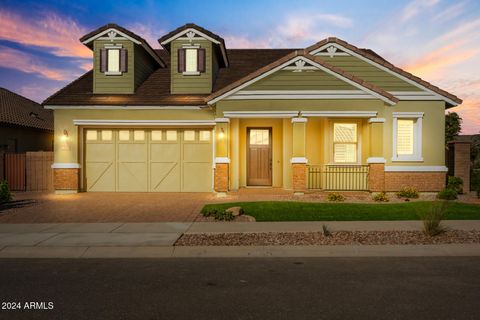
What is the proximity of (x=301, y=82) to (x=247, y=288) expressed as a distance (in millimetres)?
10741

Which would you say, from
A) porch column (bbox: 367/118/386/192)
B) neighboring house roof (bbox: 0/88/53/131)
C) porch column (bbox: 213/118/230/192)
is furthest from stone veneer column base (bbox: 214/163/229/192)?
neighboring house roof (bbox: 0/88/53/131)

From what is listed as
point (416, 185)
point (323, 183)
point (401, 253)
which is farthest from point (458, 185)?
point (401, 253)

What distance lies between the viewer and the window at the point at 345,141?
16234mm

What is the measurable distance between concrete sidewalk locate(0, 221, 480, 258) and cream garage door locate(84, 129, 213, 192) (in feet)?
22.8

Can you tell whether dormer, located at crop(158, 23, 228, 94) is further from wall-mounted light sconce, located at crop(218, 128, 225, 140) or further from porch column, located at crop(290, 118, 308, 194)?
porch column, located at crop(290, 118, 308, 194)

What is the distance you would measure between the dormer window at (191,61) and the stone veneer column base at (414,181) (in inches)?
369

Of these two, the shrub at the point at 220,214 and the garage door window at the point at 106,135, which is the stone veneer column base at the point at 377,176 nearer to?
the shrub at the point at 220,214

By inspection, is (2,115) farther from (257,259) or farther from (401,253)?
(401,253)

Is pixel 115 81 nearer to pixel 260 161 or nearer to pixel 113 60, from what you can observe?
pixel 113 60

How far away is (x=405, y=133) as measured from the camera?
16.2 meters

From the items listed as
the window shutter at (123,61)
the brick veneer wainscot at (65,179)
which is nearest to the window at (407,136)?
the window shutter at (123,61)

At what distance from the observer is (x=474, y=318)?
14.1ft

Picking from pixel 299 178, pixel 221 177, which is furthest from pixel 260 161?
pixel 299 178

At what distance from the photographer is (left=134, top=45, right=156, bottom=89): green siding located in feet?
57.8
